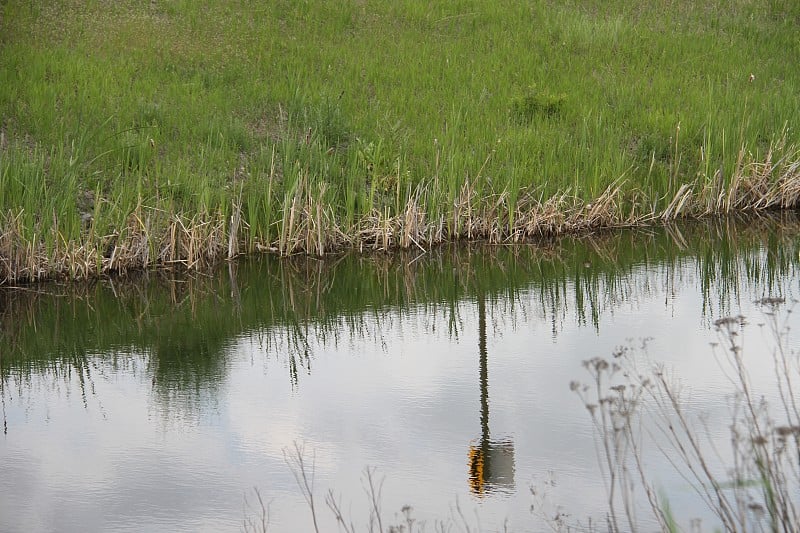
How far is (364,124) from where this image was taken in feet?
39.9

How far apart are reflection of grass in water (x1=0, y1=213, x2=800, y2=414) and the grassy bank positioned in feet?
1.40

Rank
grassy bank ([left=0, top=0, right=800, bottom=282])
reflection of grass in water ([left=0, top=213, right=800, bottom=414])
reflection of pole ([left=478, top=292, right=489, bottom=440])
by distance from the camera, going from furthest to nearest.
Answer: grassy bank ([left=0, top=0, right=800, bottom=282]), reflection of grass in water ([left=0, top=213, right=800, bottom=414]), reflection of pole ([left=478, top=292, right=489, bottom=440])

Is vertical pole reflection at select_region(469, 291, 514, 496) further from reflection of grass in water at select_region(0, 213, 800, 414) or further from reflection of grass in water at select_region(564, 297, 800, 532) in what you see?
reflection of grass in water at select_region(0, 213, 800, 414)

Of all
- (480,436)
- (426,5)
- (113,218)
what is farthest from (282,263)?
(426,5)

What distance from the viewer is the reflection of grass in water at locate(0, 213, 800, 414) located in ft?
25.5

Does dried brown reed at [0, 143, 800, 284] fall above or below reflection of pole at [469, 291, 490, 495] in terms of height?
above

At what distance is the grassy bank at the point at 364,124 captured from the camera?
10031 millimetres

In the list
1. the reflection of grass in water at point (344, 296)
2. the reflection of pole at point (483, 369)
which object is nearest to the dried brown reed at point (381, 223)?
the reflection of grass in water at point (344, 296)

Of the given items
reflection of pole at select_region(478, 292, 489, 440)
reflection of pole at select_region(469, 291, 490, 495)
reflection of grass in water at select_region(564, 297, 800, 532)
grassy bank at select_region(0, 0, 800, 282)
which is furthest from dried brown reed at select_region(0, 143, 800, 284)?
reflection of grass in water at select_region(564, 297, 800, 532)

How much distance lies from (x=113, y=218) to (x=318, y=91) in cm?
396

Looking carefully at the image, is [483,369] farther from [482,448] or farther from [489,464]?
[489,464]

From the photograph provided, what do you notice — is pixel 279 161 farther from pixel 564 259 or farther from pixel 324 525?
pixel 324 525

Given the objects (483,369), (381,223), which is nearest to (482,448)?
(483,369)

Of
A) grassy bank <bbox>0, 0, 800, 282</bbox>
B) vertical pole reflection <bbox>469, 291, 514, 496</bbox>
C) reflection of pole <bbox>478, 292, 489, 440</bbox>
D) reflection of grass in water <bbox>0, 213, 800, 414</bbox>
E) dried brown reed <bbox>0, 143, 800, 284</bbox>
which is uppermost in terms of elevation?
grassy bank <bbox>0, 0, 800, 282</bbox>
